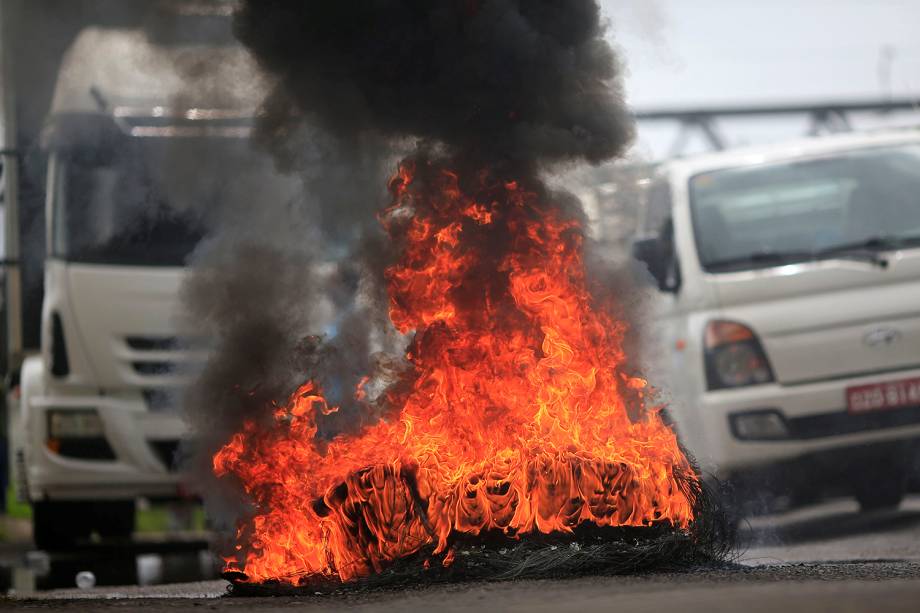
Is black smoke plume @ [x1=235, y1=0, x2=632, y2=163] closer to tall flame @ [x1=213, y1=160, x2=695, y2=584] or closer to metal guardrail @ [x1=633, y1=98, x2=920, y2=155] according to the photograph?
tall flame @ [x1=213, y1=160, x2=695, y2=584]

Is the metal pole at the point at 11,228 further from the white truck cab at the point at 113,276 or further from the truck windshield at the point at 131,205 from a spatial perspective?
the truck windshield at the point at 131,205

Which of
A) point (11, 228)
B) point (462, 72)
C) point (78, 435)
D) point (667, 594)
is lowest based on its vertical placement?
point (667, 594)

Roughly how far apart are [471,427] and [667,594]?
1.47 metres

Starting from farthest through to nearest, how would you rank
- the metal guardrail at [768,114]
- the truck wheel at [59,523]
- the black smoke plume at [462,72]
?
1. the metal guardrail at [768,114]
2. the truck wheel at [59,523]
3. the black smoke plume at [462,72]

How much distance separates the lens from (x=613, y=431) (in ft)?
21.5

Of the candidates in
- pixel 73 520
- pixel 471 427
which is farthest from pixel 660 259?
pixel 73 520

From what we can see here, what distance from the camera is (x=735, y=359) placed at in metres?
8.78

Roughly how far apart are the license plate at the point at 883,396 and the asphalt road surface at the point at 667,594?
0.95 metres

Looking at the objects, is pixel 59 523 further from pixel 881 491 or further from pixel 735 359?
pixel 881 491

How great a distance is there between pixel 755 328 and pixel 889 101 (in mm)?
14723

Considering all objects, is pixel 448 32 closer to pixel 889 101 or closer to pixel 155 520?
pixel 155 520

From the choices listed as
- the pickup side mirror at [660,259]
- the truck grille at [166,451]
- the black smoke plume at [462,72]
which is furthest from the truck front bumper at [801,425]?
the truck grille at [166,451]

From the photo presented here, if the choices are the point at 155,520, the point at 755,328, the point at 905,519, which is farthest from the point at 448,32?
the point at 155,520

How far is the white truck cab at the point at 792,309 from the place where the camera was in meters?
8.67
